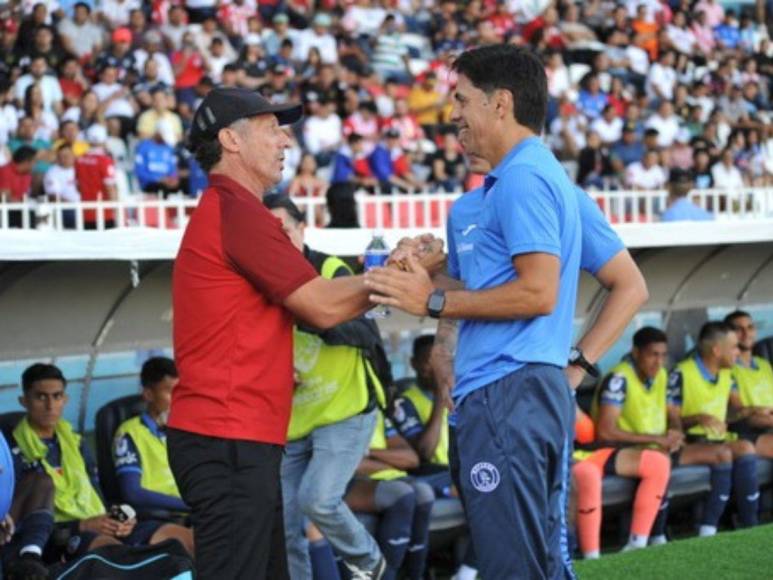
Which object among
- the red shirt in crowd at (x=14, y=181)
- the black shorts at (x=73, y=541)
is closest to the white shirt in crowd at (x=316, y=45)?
the red shirt in crowd at (x=14, y=181)

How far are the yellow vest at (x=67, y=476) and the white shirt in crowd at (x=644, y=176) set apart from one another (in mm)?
10120

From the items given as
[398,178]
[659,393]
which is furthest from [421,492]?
[398,178]

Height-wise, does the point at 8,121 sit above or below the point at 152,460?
above

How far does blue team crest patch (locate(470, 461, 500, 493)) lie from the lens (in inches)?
178

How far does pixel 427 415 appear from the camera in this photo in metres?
9.82

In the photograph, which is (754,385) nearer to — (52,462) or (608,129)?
(52,462)

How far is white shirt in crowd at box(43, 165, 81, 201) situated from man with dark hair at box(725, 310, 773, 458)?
16.1ft

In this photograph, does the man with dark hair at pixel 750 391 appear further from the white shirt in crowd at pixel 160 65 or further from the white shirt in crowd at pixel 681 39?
the white shirt in crowd at pixel 681 39

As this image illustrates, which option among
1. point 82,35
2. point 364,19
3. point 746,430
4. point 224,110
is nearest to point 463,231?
point 224,110

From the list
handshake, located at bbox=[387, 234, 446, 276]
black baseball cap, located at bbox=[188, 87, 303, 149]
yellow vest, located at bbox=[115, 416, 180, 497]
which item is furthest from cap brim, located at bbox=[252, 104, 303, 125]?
yellow vest, located at bbox=[115, 416, 180, 497]

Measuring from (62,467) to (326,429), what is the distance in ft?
5.62

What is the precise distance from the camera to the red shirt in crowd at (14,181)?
13.0m

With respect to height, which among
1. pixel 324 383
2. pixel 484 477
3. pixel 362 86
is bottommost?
pixel 362 86

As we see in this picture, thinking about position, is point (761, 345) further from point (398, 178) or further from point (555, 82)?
point (555, 82)
